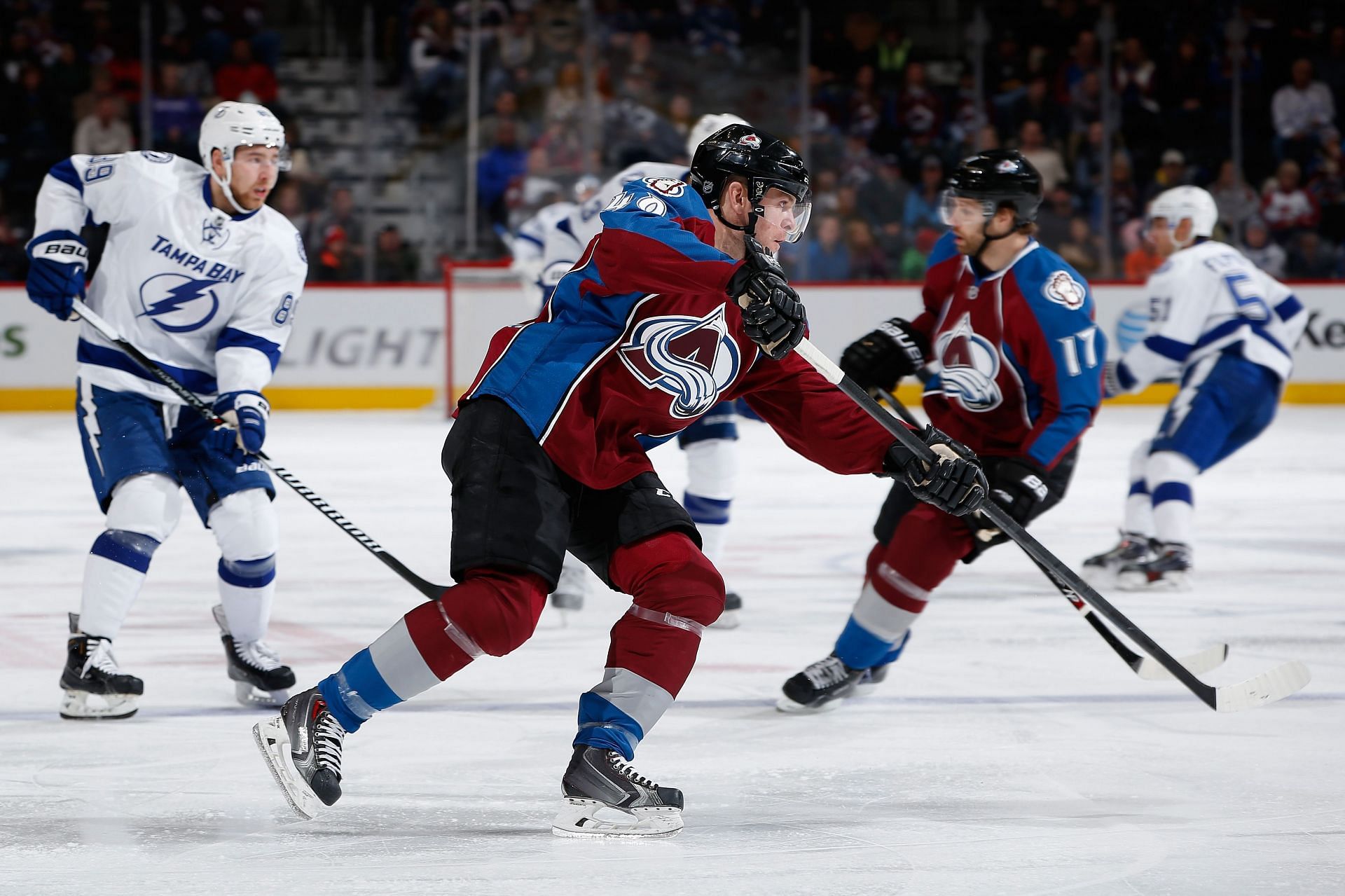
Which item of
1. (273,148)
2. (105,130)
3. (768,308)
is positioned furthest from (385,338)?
(768,308)

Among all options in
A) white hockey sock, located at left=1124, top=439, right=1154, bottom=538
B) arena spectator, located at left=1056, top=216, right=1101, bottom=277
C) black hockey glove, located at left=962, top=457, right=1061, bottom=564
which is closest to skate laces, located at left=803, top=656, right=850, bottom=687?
black hockey glove, located at left=962, top=457, right=1061, bottom=564

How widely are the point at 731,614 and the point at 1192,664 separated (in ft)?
4.39

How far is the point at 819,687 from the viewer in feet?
10.2

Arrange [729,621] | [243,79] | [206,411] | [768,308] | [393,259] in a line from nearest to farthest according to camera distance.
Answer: [768,308], [206,411], [729,621], [393,259], [243,79]

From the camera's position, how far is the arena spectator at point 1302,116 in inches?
425

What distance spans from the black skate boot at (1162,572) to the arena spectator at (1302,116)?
705cm

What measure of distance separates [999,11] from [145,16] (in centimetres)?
574

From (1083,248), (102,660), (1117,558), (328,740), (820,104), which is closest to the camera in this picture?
(328,740)

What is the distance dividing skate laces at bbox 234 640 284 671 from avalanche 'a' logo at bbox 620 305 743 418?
1190mm

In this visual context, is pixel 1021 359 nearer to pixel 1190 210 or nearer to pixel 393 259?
pixel 1190 210

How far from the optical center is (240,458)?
3121mm

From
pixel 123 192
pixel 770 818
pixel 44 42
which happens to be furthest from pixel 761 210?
pixel 44 42

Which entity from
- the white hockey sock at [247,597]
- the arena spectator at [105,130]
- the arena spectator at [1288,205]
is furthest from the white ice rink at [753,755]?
the arena spectator at [1288,205]

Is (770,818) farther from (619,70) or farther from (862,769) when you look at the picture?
(619,70)
